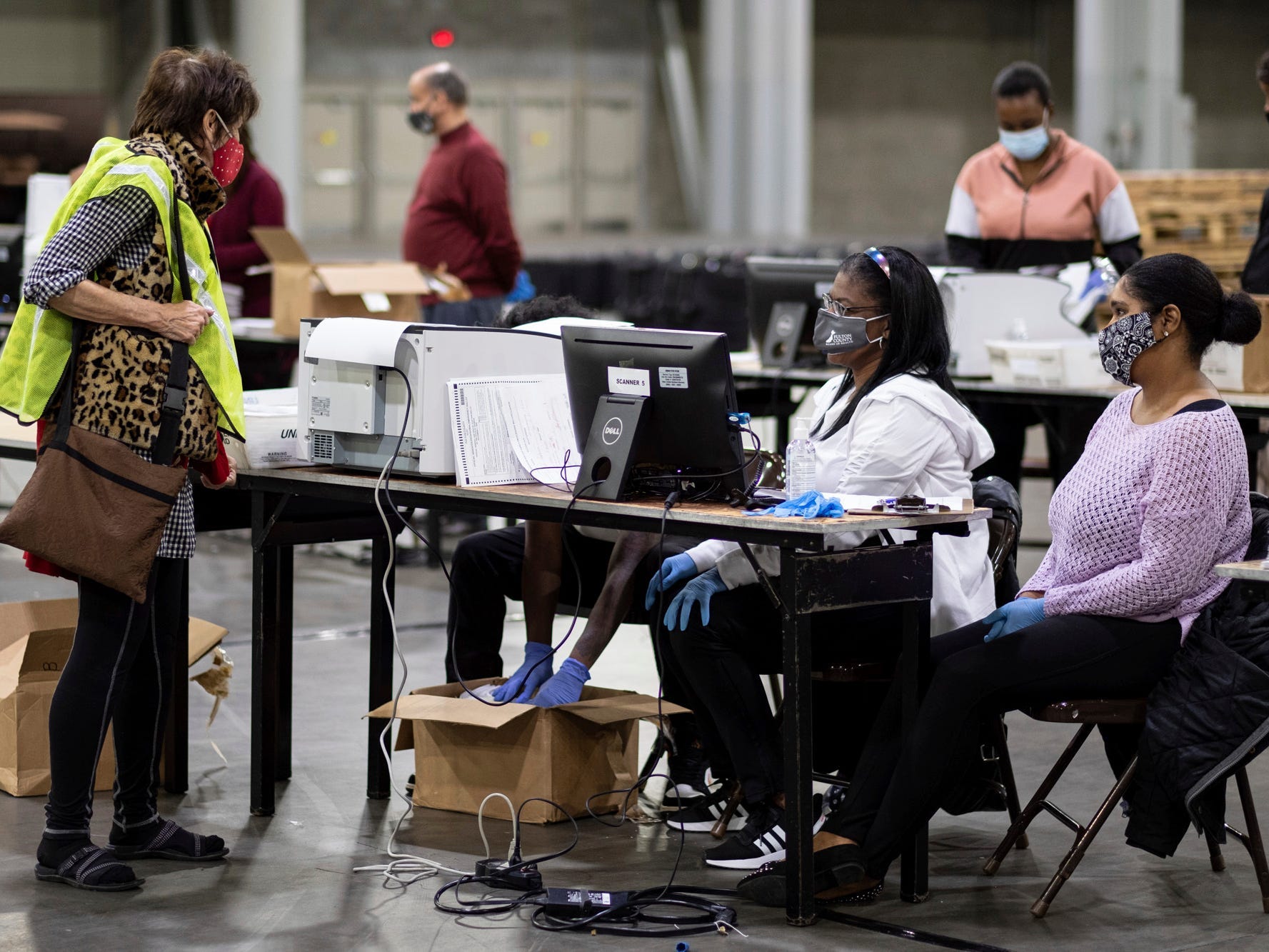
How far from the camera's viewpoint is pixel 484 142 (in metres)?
6.71

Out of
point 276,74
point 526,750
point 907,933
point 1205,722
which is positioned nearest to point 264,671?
point 526,750

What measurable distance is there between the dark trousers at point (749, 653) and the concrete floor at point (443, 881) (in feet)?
0.75

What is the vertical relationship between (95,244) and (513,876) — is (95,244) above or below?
above

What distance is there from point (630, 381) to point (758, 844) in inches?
35.8

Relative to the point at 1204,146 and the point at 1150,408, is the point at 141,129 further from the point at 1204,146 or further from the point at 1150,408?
the point at 1204,146

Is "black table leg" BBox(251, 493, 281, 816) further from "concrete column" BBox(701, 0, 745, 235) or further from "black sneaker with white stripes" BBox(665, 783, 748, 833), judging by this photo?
"concrete column" BBox(701, 0, 745, 235)

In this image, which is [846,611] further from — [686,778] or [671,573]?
[686,778]

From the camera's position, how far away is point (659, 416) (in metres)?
3.15

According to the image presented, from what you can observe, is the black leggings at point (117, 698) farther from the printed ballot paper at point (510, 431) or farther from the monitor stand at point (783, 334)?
the monitor stand at point (783, 334)

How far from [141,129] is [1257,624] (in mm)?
A: 2120

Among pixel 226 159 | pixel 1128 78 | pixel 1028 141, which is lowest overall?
pixel 226 159

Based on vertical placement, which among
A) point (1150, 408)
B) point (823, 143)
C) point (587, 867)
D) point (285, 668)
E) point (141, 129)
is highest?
point (823, 143)

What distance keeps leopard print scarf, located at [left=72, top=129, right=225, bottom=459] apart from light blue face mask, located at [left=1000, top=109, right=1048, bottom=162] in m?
3.43

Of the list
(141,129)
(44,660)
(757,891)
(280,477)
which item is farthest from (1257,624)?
(44,660)
